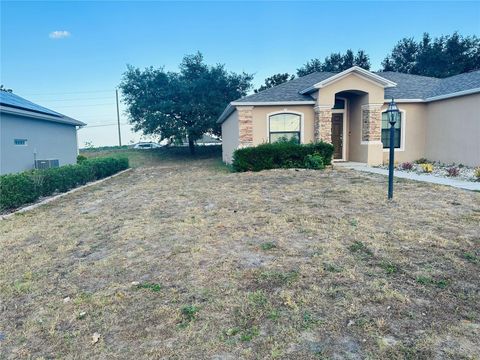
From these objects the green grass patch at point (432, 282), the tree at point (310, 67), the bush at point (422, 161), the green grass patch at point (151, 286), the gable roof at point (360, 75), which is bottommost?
the green grass patch at point (151, 286)

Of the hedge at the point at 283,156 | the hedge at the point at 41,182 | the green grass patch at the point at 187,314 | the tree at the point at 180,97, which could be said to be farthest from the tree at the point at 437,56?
the green grass patch at the point at 187,314

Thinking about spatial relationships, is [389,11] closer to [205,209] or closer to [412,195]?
[412,195]

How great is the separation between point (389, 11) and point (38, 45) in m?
16.4

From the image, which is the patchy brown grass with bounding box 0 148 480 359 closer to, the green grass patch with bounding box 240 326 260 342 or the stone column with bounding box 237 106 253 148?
the green grass patch with bounding box 240 326 260 342

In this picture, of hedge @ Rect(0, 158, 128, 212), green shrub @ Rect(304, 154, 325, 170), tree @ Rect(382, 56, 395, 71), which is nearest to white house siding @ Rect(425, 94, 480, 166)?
green shrub @ Rect(304, 154, 325, 170)

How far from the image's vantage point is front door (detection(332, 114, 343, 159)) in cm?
1548

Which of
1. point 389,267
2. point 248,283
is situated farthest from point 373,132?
point 248,283

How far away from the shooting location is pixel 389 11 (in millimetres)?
14492

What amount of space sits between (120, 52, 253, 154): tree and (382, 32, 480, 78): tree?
855 inches

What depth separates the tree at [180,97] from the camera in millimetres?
23656

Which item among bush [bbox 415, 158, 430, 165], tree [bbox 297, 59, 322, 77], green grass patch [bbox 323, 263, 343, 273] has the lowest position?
green grass patch [bbox 323, 263, 343, 273]

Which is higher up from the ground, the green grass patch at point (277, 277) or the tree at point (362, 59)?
the tree at point (362, 59)

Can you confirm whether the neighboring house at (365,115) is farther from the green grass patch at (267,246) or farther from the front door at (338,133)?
the green grass patch at (267,246)

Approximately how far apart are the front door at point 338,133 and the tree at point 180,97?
11.0m
